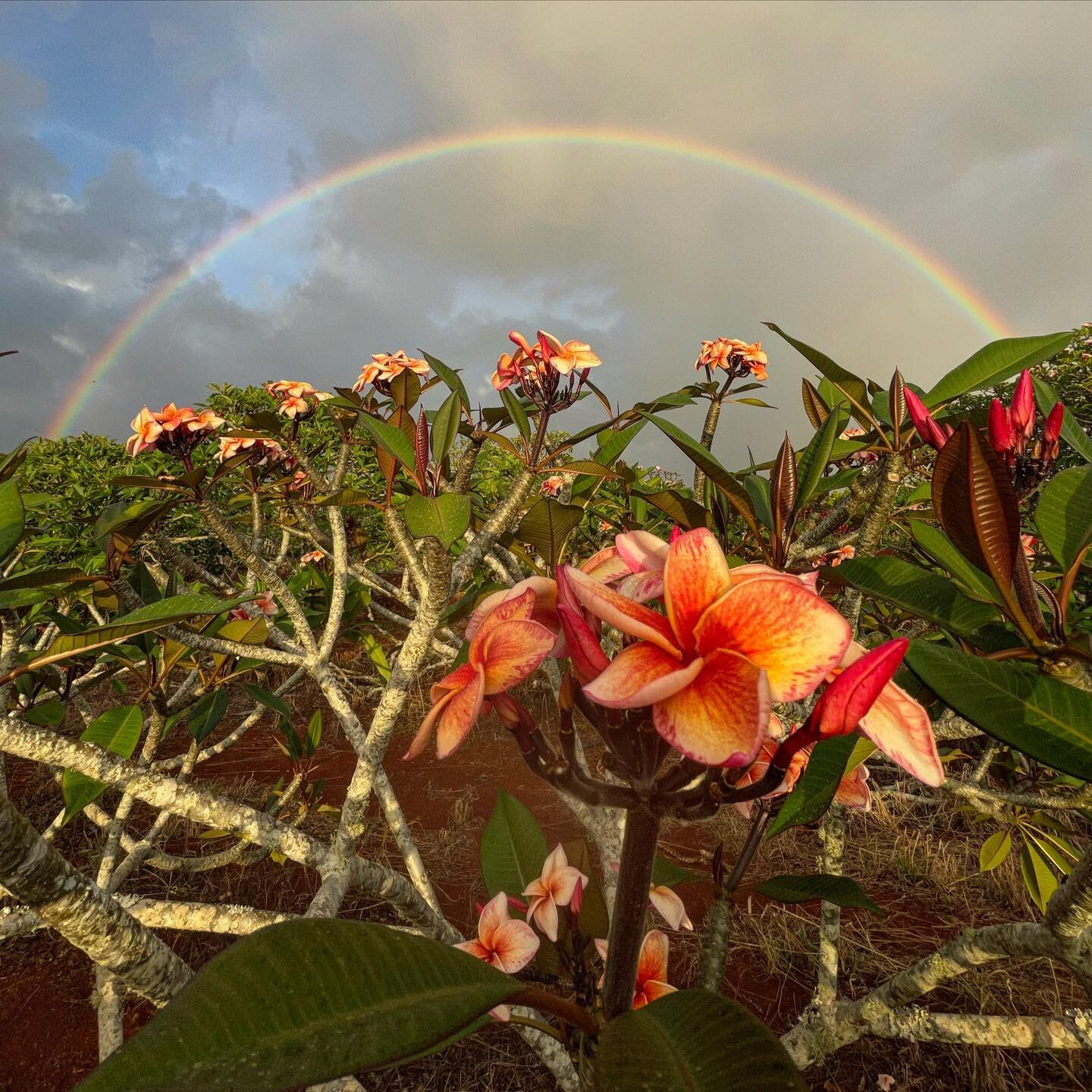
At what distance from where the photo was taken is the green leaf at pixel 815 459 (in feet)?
3.27

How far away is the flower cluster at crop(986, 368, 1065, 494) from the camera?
2.54ft

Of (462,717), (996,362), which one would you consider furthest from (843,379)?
(462,717)

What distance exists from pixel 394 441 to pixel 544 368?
61cm

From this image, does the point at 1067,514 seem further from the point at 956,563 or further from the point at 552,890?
the point at 552,890

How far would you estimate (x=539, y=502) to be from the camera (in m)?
1.35

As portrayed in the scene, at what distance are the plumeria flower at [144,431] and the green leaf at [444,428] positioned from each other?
105cm

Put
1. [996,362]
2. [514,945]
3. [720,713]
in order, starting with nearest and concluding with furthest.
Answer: [720,713] → [514,945] → [996,362]

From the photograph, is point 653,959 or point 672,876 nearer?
point 653,959

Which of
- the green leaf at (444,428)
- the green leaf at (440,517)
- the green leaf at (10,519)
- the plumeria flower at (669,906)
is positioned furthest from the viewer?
the green leaf at (444,428)

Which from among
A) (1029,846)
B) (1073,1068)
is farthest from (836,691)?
(1073,1068)

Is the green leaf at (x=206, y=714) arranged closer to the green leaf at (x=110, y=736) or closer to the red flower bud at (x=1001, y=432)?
the green leaf at (x=110, y=736)

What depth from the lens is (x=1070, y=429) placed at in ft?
3.53

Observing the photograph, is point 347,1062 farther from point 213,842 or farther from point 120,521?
point 213,842

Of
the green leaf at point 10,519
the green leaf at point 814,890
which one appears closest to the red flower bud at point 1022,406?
the green leaf at point 814,890
